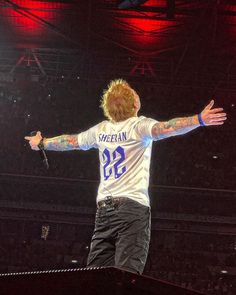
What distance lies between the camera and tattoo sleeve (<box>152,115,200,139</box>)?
9.52 ft

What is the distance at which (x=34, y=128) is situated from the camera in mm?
12242

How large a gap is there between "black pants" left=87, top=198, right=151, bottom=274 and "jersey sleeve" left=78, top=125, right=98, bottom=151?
1.61 ft

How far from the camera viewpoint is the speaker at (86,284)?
1.84 meters

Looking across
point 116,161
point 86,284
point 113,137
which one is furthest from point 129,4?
point 86,284

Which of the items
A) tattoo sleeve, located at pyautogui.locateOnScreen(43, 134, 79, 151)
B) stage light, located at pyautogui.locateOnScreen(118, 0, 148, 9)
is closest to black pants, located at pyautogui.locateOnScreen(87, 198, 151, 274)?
tattoo sleeve, located at pyautogui.locateOnScreen(43, 134, 79, 151)

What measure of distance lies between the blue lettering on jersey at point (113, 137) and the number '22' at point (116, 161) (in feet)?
0.18

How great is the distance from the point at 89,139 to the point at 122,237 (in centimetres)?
74

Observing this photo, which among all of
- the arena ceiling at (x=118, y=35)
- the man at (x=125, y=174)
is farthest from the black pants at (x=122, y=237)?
the arena ceiling at (x=118, y=35)

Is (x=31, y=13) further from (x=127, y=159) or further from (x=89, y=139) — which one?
(x=127, y=159)

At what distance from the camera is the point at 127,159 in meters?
2.99

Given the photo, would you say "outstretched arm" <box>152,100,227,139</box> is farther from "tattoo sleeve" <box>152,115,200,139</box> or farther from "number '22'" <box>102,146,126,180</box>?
"number '22'" <box>102,146,126,180</box>

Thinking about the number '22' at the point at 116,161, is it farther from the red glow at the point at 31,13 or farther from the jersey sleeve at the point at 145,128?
the red glow at the point at 31,13

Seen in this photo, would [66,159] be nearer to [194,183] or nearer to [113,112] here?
[194,183]

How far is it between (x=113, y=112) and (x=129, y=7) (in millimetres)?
5032
